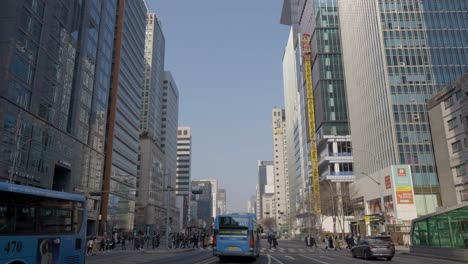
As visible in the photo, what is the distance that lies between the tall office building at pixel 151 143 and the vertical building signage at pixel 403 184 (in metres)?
73.2

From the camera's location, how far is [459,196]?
193ft

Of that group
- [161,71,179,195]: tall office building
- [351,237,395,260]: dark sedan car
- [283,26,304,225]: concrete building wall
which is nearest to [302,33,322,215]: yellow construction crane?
[283,26,304,225]: concrete building wall

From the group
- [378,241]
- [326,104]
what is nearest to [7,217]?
[378,241]

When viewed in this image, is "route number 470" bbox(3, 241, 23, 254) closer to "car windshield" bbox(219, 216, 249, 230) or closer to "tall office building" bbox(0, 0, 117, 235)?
"car windshield" bbox(219, 216, 249, 230)

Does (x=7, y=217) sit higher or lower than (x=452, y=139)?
lower

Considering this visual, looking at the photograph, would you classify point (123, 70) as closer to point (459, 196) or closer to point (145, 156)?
point (145, 156)

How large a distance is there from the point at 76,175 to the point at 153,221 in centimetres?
6750

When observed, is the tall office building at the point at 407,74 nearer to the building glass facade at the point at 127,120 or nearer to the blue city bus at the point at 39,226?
the building glass facade at the point at 127,120

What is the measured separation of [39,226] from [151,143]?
114423 mm

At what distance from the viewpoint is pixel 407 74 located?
7131 cm

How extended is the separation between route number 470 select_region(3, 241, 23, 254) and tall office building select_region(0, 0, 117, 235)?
2613 cm

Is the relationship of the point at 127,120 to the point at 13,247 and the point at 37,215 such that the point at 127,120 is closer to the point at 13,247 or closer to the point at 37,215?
the point at 37,215

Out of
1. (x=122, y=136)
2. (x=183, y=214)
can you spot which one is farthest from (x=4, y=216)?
(x=183, y=214)

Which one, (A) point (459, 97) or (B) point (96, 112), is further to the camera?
(B) point (96, 112)
